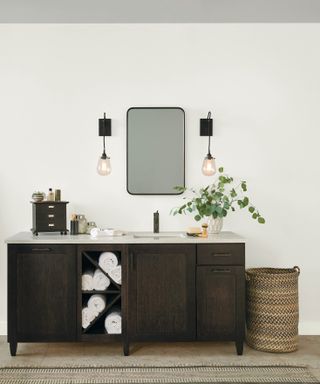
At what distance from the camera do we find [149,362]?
12.1ft

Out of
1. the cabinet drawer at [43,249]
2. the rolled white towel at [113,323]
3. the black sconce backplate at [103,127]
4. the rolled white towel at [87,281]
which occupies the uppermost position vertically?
the black sconce backplate at [103,127]

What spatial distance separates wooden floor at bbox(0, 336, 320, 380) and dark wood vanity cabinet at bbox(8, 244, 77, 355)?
146 mm

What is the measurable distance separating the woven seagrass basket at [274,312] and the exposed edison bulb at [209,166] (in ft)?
2.85

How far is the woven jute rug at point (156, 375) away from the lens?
335cm

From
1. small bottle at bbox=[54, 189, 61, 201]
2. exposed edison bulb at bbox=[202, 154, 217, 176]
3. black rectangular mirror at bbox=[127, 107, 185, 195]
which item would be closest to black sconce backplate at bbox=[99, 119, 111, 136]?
black rectangular mirror at bbox=[127, 107, 185, 195]

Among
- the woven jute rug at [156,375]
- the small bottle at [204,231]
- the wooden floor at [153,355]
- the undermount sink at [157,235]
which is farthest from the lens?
the undermount sink at [157,235]

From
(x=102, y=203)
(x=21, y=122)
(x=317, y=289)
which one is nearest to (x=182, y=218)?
(x=102, y=203)

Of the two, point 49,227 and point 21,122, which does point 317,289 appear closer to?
point 49,227

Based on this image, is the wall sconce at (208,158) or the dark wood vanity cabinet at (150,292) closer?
the dark wood vanity cabinet at (150,292)

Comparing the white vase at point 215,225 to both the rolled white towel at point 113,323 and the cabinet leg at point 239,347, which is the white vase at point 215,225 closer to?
the cabinet leg at point 239,347

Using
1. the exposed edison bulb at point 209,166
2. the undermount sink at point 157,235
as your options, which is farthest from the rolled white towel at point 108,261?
the exposed edison bulb at point 209,166

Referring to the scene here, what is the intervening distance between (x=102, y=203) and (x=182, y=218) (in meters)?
0.68

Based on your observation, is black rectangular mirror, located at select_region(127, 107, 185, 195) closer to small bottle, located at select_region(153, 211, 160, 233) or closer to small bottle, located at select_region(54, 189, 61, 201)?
small bottle, located at select_region(153, 211, 160, 233)

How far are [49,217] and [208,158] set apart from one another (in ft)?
4.37
